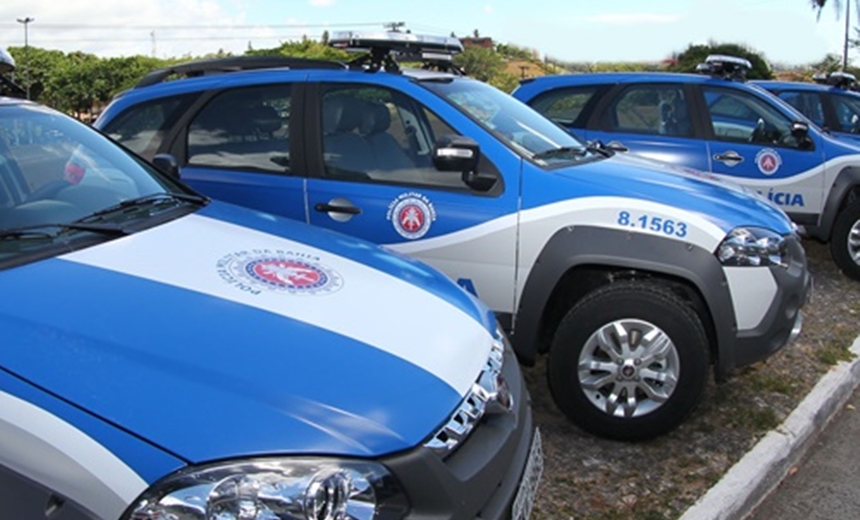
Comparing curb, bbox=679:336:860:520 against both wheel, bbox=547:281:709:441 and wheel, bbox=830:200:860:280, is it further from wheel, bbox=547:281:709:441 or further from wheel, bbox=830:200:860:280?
wheel, bbox=830:200:860:280

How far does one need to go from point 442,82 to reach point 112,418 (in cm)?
313

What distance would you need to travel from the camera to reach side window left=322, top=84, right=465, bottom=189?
4.04 m

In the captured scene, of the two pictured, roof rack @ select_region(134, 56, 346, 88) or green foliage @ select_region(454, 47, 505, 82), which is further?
green foliage @ select_region(454, 47, 505, 82)

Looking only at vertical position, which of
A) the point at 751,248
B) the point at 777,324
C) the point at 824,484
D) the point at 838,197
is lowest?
the point at 824,484

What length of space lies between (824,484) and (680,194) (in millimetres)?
1472

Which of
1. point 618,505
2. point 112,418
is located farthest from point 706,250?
point 112,418

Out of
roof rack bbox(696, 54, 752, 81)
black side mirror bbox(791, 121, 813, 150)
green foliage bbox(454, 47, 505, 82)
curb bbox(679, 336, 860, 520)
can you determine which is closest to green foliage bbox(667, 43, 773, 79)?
green foliage bbox(454, 47, 505, 82)

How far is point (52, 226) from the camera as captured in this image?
247 centimetres

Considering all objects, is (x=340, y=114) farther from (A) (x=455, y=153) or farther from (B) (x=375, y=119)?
(A) (x=455, y=153)

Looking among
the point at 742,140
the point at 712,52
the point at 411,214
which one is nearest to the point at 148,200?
the point at 411,214

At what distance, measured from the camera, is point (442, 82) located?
438 centimetres

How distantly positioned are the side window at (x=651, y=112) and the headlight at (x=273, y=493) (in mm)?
5989

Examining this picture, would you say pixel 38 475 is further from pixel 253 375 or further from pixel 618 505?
pixel 618 505

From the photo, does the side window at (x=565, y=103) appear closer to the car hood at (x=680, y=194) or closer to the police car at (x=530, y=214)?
the police car at (x=530, y=214)
